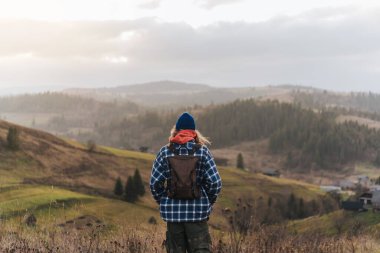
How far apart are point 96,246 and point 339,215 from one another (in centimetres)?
7478

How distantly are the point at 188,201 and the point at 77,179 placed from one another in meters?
Answer: 73.8

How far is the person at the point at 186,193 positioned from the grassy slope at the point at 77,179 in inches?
1295

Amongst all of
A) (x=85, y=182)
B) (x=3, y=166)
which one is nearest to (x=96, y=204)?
(x=3, y=166)

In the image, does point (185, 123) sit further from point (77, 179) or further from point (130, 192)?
point (77, 179)

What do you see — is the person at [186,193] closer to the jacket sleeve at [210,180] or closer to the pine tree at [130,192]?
the jacket sleeve at [210,180]

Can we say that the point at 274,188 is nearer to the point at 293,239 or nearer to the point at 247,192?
the point at 247,192

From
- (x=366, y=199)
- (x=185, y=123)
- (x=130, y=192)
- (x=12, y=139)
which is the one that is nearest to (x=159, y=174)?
(x=185, y=123)

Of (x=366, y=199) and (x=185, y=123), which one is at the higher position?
(x=185, y=123)

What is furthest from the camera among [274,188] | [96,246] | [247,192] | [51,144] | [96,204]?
[274,188]

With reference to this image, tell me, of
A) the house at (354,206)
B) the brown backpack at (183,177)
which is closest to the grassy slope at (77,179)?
the house at (354,206)

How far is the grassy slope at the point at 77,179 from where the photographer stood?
51469 mm

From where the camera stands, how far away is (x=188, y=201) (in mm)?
8250

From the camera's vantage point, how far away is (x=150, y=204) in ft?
245

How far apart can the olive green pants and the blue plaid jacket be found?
134 millimetres
